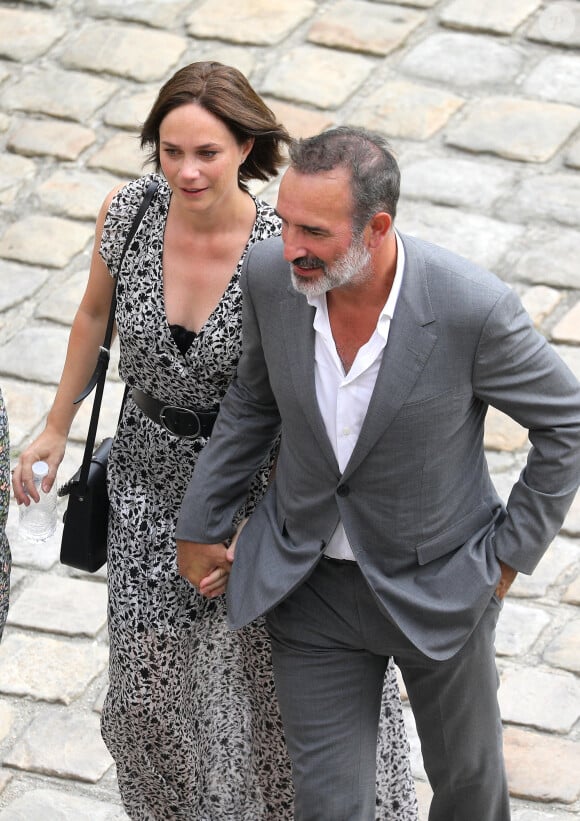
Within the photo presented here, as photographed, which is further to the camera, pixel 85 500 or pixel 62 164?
pixel 62 164

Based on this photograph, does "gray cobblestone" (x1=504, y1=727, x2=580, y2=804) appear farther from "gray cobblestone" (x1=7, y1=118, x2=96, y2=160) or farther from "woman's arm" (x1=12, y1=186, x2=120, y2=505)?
"gray cobblestone" (x1=7, y1=118, x2=96, y2=160)

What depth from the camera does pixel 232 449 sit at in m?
3.62

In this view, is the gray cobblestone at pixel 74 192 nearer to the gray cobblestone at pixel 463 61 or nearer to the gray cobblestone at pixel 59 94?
the gray cobblestone at pixel 59 94

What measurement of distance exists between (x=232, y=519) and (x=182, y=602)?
0.96 feet

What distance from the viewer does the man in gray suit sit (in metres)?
3.23

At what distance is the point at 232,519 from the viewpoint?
3707mm

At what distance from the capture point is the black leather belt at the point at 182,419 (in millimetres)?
3773

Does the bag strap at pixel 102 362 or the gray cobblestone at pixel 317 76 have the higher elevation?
the bag strap at pixel 102 362

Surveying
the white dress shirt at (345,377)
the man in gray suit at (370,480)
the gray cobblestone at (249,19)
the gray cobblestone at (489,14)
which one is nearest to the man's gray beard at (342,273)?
the man in gray suit at (370,480)

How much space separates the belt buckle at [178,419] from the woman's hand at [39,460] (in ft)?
1.33

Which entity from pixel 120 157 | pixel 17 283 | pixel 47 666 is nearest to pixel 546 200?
pixel 120 157

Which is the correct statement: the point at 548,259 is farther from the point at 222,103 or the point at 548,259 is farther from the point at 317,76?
the point at 222,103

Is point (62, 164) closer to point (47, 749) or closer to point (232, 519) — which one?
point (47, 749)

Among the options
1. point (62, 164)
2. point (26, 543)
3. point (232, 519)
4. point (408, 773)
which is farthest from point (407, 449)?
point (62, 164)
